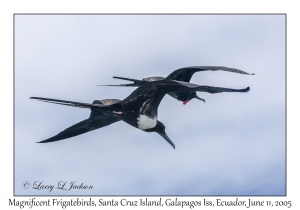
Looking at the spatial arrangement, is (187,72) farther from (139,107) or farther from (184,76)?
(139,107)

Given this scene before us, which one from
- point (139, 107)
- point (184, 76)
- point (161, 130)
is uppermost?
point (184, 76)

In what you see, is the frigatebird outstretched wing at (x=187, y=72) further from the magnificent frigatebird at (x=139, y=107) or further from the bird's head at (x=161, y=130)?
the bird's head at (x=161, y=130)

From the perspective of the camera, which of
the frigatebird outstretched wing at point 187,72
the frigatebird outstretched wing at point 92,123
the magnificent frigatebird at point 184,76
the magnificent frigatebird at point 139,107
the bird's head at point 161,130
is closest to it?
the magnificent frigatebird at point 184,76

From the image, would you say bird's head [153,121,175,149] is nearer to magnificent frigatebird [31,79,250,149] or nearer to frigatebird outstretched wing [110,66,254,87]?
magnificent frigatebird [31,79,250,149]

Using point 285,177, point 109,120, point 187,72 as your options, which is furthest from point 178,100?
point 285,177

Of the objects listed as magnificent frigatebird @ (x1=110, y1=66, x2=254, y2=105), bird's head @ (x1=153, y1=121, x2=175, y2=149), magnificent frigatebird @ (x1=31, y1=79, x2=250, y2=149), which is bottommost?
bird's head @ (x1=153, y1=121, x2=175, y2=149)

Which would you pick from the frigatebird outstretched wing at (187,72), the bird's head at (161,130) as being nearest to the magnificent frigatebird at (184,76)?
the frigatebird outstretched wing at (187,72)

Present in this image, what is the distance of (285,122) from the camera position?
10.9 m

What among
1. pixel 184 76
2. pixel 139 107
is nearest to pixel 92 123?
pixel 139 107

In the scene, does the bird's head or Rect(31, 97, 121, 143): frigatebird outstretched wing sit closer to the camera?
Rect(31, 97, 121, 143): frigatebird outstretched wing

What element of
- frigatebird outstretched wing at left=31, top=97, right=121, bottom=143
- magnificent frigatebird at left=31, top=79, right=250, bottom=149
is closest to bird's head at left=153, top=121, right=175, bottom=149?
magnificent frigatebird at left=31, top=79, right=250, bottom=149

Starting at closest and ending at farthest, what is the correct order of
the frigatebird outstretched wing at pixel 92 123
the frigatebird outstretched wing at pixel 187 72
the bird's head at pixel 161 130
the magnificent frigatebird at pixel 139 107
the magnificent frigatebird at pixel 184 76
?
the magnificent frigatebird at pixel 184 76 → the frigatebird outstretched wing at pixel 187 72 → the magnificent frigatebird at pixel 139 107 → the frigatebird outstretched wing at pixel 92 123 → the bird's head at pixel 161 130

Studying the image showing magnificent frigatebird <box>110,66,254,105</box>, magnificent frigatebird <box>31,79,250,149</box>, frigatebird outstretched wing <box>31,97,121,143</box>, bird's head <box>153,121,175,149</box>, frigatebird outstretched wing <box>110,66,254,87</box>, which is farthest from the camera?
bird's head <box>153,121,175,149</box>
